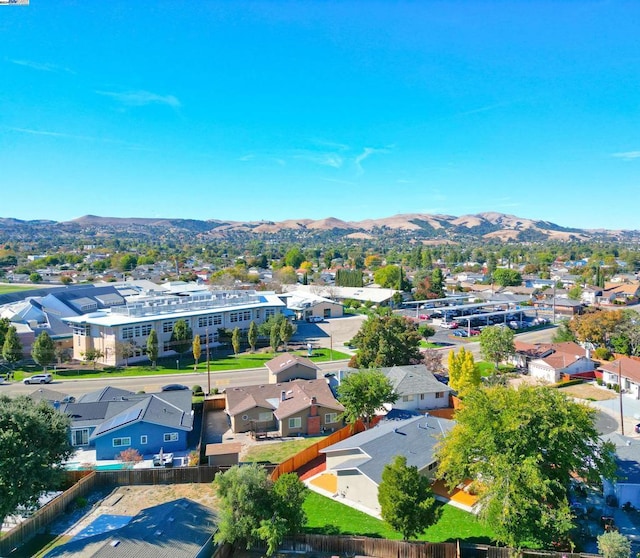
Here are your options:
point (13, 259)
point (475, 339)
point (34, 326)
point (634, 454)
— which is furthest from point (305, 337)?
point (13, 259)

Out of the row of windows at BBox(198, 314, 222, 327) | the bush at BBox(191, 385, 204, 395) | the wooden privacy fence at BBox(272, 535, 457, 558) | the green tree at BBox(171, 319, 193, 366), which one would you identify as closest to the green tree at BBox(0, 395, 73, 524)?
the wooden privacy fence at BBox(272, 535, 457, 558)

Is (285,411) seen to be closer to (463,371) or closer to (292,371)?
(292,371)

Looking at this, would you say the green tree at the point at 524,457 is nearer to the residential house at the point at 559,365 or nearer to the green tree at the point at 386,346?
the green tree at the point at 386,346

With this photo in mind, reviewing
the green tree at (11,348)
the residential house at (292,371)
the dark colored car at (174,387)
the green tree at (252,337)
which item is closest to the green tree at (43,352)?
the green tree at (11,348)

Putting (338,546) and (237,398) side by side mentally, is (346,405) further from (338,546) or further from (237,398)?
(338,546)

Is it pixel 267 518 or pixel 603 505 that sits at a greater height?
pixel 267 518

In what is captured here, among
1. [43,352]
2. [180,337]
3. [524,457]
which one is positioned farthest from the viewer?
[180,337]

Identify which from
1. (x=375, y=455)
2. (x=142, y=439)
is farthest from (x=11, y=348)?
(x=375, y=455)
